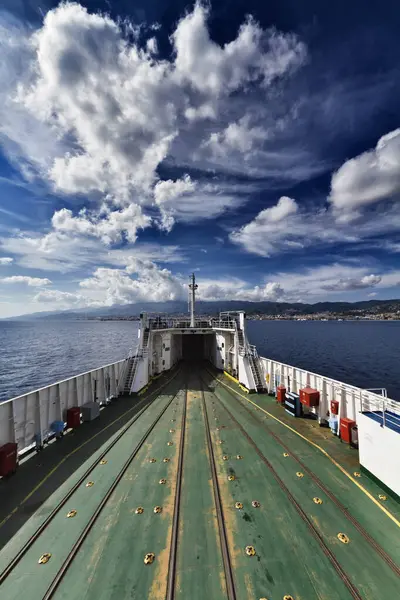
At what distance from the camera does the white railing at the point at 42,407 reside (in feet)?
29.8

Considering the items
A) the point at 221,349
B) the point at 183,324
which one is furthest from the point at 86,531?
A: the point at 183,324

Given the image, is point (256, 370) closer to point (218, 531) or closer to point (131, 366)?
point (131, 366)

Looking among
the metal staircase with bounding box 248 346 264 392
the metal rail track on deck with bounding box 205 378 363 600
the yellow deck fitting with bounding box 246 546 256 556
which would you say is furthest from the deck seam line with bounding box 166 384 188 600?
the metal staircase with bounding box 248 346 264 392

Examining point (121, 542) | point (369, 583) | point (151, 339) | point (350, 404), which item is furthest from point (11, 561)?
point (151, 339)

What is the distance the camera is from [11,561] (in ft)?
17.1

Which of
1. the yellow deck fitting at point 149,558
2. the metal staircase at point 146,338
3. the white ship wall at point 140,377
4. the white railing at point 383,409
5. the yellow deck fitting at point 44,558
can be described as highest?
the metal staircase at point 146,338

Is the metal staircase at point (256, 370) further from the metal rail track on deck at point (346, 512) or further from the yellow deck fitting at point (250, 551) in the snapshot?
the yellow deck fitting at point (250, 551)

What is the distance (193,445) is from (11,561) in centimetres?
574

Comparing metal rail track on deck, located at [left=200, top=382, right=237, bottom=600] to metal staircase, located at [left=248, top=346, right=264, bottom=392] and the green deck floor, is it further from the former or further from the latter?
metal staircase, located at [left=248, top=346, right=264, bottom=392]

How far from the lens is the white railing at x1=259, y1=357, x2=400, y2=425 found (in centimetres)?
864

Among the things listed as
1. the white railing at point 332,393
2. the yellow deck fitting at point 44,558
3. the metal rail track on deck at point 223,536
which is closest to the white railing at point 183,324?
the white railing at point 332,393

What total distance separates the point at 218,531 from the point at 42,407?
816 cm

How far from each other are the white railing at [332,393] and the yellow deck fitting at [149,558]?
6502 mm

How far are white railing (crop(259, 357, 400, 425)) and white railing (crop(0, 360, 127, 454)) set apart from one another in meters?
10.1
